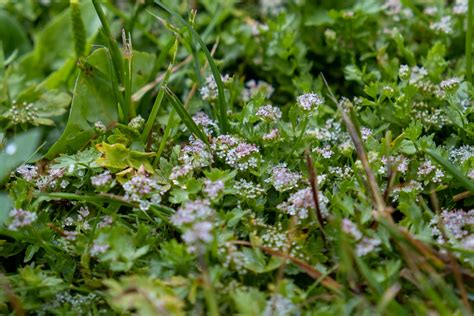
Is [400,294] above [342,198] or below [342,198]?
Result: below

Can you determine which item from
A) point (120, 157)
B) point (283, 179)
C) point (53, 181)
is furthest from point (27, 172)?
point (283, 179)

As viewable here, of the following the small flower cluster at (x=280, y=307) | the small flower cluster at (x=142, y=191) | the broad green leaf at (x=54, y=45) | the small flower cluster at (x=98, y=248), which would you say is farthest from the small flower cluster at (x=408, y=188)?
the broad green leaf at (x=54, y=45)

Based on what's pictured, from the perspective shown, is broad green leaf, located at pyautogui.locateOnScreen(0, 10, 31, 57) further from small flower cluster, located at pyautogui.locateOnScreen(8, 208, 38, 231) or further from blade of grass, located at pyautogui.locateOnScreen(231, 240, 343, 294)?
blade of grass, located at pyautogui.locateOnScreen(231, 240, 343, 294)

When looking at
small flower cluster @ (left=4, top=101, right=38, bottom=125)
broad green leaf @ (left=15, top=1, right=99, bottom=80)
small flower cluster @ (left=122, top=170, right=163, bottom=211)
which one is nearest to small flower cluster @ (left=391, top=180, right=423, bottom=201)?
small flower cluster @ (left=122, top=170, right=163, bottom=211)

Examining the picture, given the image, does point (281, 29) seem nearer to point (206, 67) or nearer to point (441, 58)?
point (206, 67)

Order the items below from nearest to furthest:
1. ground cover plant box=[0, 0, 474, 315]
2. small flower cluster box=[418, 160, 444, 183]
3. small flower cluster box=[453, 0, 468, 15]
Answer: ground cover plant box=[0, 0, 474, 315] → small flower cluster box=[418, 160, 444, 183] → small flower cluster box=[453, 0, 468, 15]

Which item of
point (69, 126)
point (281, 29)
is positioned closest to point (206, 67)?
point (281, 29)

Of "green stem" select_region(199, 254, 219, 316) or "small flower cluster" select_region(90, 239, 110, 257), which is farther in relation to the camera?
"small flower cluster" select_region(90, 239, 110, 257)

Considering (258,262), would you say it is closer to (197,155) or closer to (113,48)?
(197,155)
